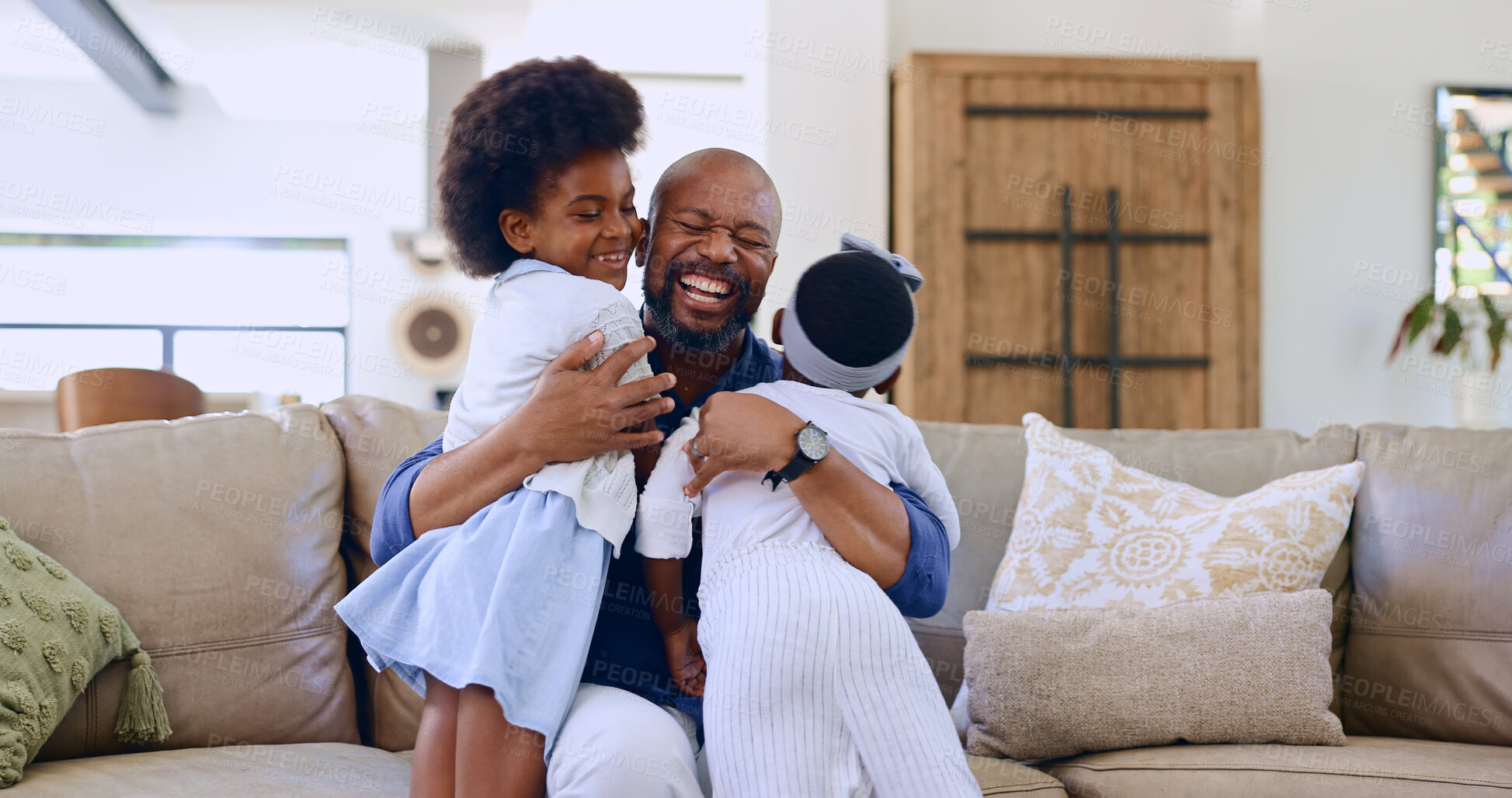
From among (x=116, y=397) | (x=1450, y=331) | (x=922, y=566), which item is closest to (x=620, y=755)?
(x=922, y=566)

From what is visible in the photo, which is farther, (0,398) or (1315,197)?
(1315,197)

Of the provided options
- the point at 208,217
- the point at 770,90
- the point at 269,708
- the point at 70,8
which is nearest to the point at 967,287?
the point at 770,90

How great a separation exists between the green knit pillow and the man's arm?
0.91 metres

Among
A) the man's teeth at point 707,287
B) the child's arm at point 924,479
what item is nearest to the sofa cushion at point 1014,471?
the child's arm at point 924,479

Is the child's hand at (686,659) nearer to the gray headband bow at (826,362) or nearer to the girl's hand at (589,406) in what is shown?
the girl's hand at (589,406)

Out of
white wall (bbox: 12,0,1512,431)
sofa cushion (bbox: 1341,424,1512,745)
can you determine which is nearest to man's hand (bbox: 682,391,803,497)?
sofa cushion (bbox: 1341,424,1512,745)

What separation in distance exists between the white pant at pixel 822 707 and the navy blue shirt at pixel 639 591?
0.71 ft

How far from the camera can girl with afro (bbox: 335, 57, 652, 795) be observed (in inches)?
44.3

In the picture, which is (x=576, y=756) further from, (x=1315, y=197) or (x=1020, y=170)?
(x=1315, y=197)

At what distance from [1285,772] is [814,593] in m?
0.81

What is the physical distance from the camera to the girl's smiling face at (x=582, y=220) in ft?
4.51

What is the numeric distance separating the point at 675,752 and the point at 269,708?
0.83 m

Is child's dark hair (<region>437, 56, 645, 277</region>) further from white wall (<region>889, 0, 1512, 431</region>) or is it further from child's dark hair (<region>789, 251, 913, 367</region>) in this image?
white wall (<region>889, 0, 1512, 431</region>)

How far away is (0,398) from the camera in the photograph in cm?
293
